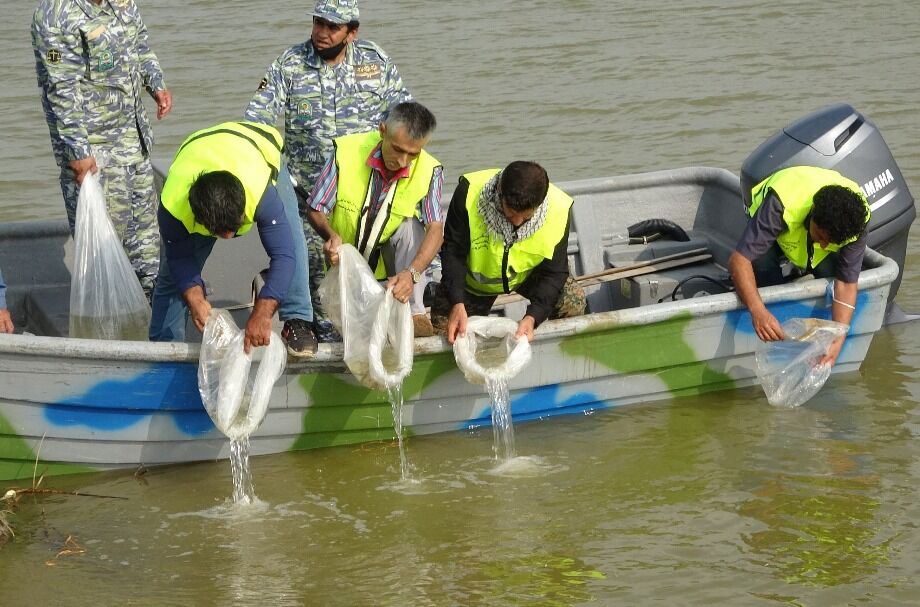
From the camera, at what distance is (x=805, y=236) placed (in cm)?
581

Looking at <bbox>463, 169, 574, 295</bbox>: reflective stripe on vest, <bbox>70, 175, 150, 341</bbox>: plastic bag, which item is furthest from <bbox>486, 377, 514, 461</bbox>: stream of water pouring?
<bbox>70, 175, 150, 341</bbox>: plastic bag

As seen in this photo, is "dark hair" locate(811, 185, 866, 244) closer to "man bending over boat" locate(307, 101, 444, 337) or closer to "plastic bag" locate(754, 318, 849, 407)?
"plastic bag" locate(754, 318, 849, 407)

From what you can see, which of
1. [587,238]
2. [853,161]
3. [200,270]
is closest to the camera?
[200,270]

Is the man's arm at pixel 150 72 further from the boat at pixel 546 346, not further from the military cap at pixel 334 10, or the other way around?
the military cap at pixel 334 10

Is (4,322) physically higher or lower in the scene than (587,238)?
lower

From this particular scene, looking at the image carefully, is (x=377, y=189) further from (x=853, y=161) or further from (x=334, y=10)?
(x=853, y=161)

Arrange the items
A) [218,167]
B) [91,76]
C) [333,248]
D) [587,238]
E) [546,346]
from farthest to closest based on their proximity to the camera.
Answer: [587,238], [91,76], [546,346], [333,248], [218,167]

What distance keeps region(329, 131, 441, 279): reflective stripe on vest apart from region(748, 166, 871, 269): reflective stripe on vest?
5.21ft

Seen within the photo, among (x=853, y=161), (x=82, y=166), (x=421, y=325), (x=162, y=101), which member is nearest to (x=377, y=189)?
(x=421, y=325)

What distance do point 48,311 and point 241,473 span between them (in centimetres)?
167

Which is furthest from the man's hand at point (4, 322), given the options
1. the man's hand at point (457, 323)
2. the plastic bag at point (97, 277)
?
the man's hand at point (457, 323)

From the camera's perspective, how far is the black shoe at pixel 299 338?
17.3ft

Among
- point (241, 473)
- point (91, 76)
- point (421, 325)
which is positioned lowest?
point (241, 473)

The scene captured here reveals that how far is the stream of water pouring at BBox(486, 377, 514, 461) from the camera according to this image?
550 cm
